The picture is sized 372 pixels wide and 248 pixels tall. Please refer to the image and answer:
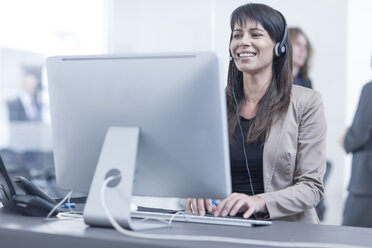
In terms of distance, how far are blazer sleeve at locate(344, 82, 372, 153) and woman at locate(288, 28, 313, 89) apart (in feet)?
1.72

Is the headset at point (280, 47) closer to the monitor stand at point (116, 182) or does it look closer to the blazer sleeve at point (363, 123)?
the monitor stand at point (116, 182)

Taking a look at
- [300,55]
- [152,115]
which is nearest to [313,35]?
[300,55]

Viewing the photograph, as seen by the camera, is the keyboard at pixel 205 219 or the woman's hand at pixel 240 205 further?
the woman's hand at pixel 240 205

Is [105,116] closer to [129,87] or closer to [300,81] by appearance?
[129,87]

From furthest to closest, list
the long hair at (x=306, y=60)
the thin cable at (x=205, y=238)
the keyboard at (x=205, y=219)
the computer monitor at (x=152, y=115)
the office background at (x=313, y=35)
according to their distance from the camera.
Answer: the office background at (x=313, y=35) → the long hair at (x=306, y=60) → the keyboard at (x=205, y=219) → the computer monitor at (x=152, y=115) → the thin cable at (x=205, y=238)

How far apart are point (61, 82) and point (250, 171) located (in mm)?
773

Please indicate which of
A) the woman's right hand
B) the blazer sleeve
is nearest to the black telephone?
the woman's right hand

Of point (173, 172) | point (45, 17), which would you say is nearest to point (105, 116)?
point (173, 172)

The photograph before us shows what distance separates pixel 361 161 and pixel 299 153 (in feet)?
4.28

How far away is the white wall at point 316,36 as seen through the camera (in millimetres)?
4383

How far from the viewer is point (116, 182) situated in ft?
4.65

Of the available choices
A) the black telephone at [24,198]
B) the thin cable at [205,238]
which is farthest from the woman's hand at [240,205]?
the black telephone at [24,198]

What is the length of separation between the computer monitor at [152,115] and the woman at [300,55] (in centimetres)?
222

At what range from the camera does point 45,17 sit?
6234 mm
